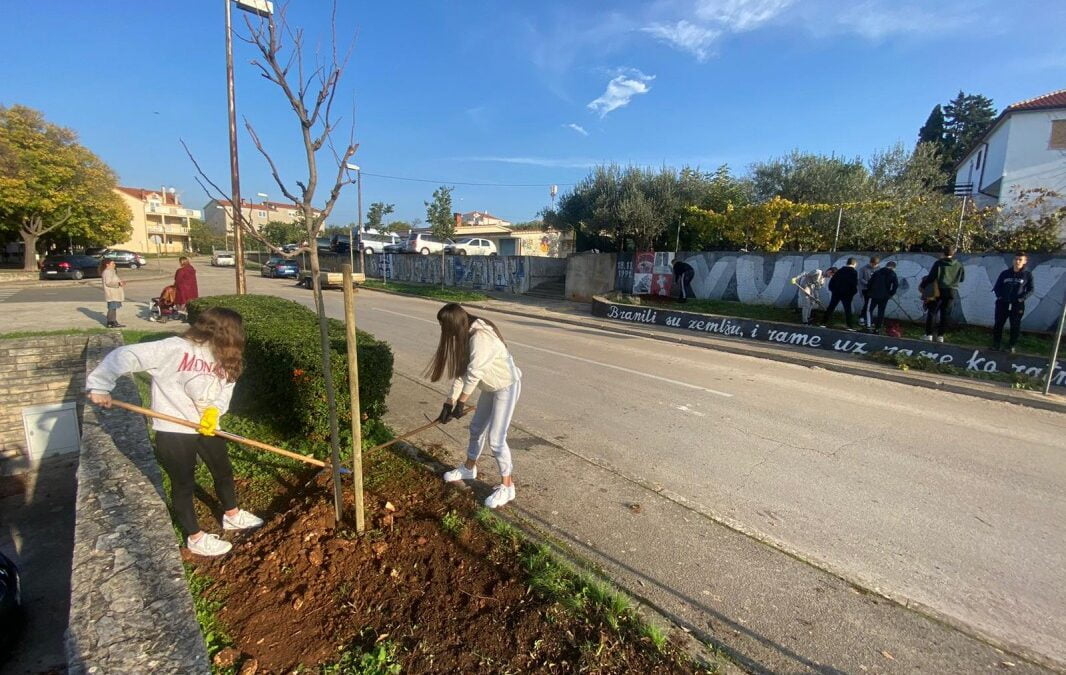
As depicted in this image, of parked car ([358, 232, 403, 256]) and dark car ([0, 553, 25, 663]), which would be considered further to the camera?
parked car ([358, 232, 403, 256])

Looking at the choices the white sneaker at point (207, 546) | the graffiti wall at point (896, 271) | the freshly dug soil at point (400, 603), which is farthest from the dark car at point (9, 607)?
the graffiti wall at point (896, 271)

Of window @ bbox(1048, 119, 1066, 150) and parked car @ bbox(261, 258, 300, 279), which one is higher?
window @ bbox(1048, 119, 1066, 150)

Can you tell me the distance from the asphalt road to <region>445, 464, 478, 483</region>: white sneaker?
51cm

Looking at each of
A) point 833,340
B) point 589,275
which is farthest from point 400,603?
point 589,275

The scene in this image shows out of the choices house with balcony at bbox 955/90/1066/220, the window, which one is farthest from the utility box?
the window

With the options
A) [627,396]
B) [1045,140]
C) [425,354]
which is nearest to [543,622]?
[627,396]

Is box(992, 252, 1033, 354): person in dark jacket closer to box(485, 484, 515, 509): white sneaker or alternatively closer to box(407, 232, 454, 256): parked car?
box(485, 484, 515, 509): white sneaker

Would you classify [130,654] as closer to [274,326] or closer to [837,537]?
[837,537]

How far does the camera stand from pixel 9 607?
10.7ft

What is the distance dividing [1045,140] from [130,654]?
3683cm

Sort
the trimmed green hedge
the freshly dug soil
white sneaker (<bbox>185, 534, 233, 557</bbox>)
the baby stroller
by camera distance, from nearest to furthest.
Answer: the freshly dug soil, white sneaker (<bbox>185, 534, 233, 557</bbox>), the trimmed green hedge, the baby stroller

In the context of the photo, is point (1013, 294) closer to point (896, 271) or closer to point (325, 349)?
point (896, 271)

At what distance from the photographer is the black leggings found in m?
3.09

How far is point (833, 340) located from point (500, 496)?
32.4ft
